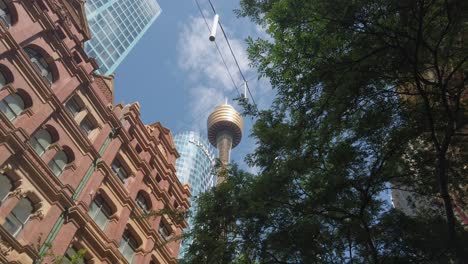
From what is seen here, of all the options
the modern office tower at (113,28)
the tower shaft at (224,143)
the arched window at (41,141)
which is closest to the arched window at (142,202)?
the arched window at (41,141)

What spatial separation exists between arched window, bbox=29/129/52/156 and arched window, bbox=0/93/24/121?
1.42 m

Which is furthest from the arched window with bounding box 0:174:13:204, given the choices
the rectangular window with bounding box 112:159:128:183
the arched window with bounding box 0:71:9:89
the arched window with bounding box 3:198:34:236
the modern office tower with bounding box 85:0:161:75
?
the modern office tower with bounding box 85:0:161:75

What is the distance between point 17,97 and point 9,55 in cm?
209

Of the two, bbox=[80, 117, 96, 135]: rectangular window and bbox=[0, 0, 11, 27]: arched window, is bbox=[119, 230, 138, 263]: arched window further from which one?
bbox=[0, 0, 11, 27]: arched window

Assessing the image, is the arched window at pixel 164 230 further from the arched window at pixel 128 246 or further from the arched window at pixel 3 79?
the arched window at pixel 3 79

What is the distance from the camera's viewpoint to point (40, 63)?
86.4ft

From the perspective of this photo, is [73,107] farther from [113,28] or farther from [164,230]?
[113,28]

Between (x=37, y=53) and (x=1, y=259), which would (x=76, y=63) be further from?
(x=1, y=259)

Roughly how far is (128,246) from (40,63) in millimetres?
11549

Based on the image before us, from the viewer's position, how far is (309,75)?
10906 mm

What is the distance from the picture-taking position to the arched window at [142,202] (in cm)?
3061

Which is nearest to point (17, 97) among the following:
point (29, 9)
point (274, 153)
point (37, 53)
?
point (37, 53)

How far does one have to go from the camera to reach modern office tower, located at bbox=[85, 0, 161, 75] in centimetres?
8135

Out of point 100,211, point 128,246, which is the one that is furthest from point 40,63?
point 128,246
